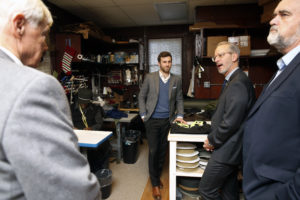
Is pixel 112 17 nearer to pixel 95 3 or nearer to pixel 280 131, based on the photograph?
pixel 95 3

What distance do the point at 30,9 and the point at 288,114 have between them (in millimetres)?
1100

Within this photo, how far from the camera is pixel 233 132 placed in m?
1.48

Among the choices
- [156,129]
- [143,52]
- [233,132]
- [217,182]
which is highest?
[143,52]

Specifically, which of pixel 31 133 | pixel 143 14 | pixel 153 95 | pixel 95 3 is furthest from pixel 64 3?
pixel 31 133

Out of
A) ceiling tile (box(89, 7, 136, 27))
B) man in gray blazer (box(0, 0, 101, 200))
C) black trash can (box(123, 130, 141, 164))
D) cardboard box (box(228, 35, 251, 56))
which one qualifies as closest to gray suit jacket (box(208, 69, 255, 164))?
man in gray blazer (box(0, 0, 101, 200))

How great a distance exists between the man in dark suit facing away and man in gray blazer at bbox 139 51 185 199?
133 cm

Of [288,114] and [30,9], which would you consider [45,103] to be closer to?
[30,9]

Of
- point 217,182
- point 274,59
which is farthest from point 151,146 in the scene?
point 274,59

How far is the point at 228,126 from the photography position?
57.1 inches

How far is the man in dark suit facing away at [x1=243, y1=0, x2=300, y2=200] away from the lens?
0.83m

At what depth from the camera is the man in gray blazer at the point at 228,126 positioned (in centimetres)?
144

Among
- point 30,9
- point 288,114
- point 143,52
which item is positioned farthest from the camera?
point 143,52

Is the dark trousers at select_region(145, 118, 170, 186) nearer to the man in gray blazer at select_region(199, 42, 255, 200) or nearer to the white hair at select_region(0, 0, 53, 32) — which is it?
the man in gray blazer at select_region(199, 42, 255, 200)

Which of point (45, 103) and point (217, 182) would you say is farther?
point (217, 182)
